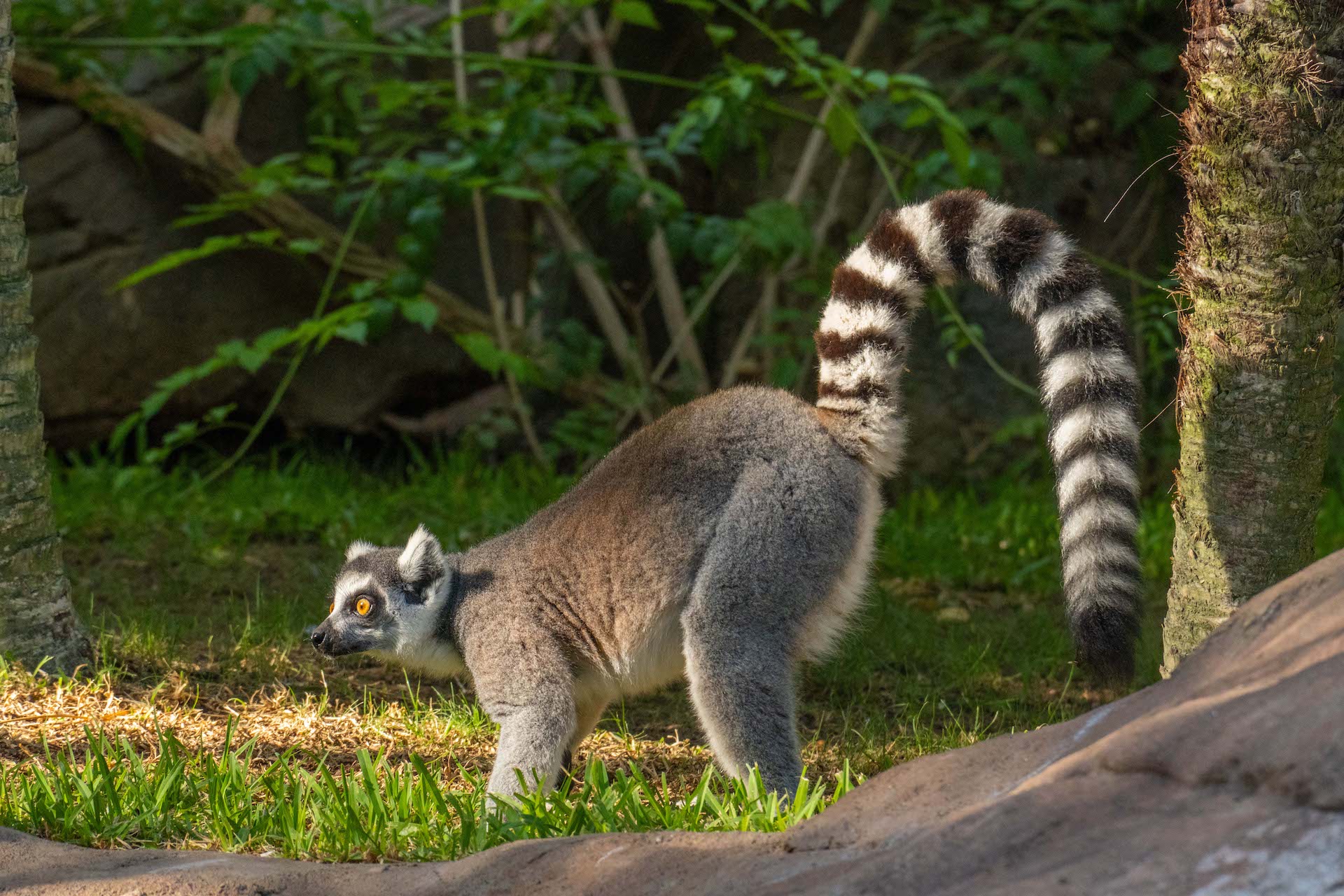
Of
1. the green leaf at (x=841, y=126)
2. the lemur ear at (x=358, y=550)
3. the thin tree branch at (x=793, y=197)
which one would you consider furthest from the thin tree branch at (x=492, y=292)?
the lemur ear at (x=358, y=550)

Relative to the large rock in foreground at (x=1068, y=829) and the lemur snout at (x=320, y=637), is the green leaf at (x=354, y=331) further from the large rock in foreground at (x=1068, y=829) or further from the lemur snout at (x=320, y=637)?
the large rock in foreground at (x=1068, y=829)

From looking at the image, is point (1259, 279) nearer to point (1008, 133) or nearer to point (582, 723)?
point (582, 723)

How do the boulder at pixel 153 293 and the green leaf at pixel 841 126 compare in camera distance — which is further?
the boulder at pixel 153 293

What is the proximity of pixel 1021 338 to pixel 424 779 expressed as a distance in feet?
17.9

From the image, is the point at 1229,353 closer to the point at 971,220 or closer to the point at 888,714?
the point at 971,220

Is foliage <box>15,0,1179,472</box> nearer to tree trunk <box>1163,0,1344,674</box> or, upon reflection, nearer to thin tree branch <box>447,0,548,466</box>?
thin tree branch <box>447,0,548,466</box>

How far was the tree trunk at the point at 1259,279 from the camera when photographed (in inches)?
120

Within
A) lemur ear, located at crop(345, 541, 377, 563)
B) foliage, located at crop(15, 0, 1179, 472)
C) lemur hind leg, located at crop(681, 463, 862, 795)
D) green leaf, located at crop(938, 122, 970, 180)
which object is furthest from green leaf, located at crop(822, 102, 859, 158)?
lemur ear, located at crop(345, 541, 377, 563)

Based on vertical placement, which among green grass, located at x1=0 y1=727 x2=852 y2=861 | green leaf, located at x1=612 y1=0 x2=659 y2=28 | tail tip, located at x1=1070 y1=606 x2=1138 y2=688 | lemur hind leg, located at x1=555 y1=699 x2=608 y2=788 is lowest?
lemur hind leg, located at x1=555 y1=699 x2=608 y2=788

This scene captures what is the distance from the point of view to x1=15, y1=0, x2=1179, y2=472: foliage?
5.71 m

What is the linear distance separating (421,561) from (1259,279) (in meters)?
2.38

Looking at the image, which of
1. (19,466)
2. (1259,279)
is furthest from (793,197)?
(19,466)

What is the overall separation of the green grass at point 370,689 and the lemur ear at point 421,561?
44 cm

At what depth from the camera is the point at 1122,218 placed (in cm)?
771
